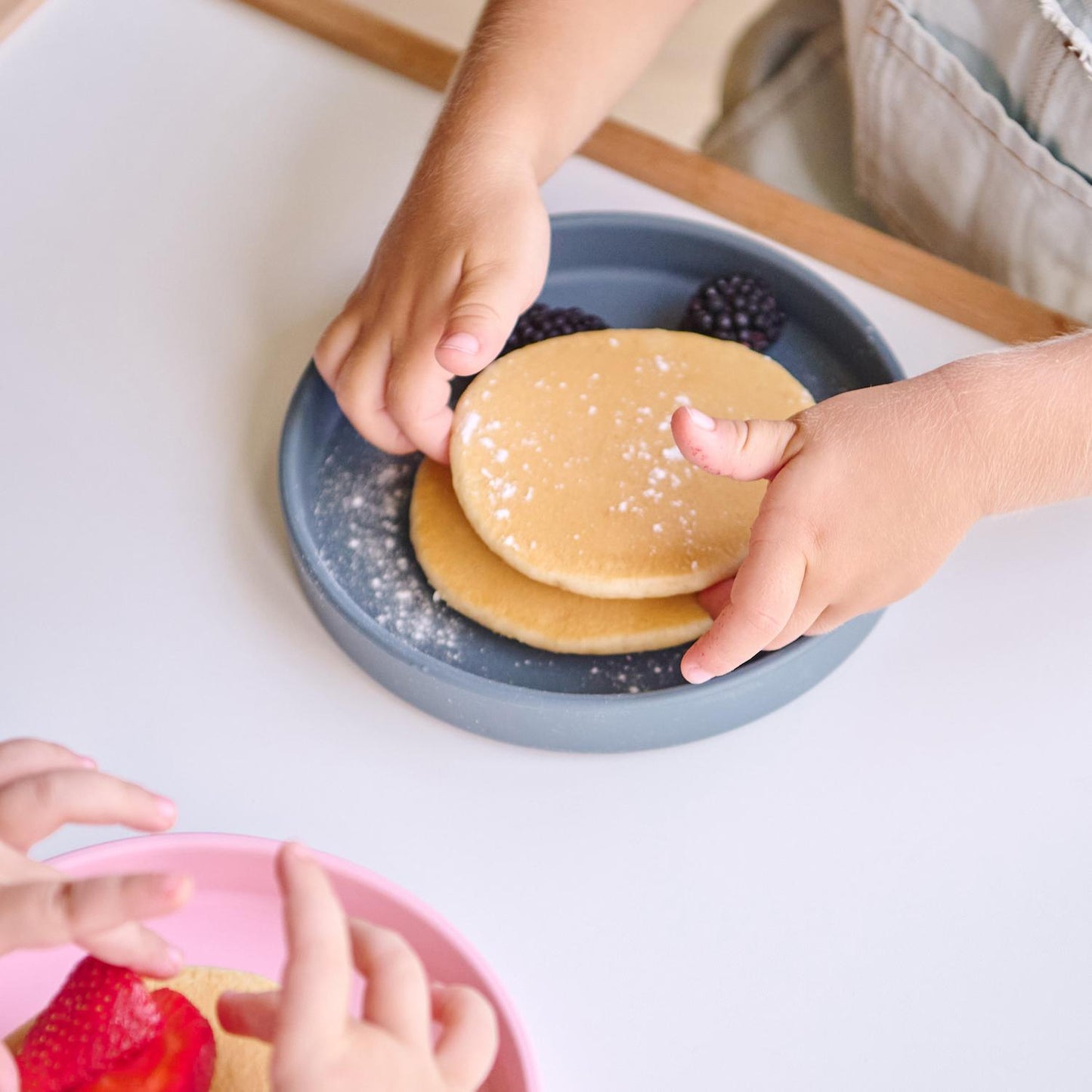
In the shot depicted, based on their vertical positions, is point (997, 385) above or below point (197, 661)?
above

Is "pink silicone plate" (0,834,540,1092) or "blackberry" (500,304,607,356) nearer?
"pink silicone plate" (0,834,540,1092)

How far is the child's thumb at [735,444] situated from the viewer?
69 centimetres

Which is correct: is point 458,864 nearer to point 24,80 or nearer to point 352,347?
point 352,347

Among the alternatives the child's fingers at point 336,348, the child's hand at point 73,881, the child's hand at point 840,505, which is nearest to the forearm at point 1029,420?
the child's hand at point 840,505

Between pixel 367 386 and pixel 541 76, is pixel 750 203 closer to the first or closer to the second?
pixel 541 76

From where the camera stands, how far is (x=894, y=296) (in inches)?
39.1

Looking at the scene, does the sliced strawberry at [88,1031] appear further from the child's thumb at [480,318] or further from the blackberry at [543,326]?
the blackberry at [543,326]

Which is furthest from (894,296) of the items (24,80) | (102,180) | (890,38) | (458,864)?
(24,80)

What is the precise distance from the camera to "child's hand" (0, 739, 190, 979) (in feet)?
1.42

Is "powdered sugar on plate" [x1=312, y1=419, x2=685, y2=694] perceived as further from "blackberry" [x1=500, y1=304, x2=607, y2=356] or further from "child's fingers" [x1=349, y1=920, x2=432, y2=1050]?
"child's fingers" [x1=349, y1=920, x2=432, y2=1050]

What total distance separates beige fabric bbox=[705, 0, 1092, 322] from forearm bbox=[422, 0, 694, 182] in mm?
208

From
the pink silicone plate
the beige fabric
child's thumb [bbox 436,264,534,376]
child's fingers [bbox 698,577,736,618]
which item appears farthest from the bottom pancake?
the beige fabric

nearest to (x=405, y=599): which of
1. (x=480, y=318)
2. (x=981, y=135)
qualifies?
(x=480, y=318)

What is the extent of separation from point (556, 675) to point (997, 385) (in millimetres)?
353
